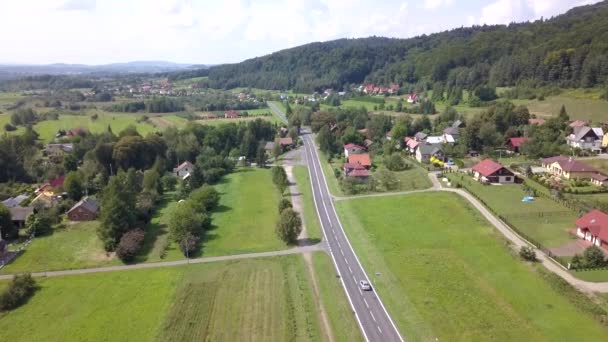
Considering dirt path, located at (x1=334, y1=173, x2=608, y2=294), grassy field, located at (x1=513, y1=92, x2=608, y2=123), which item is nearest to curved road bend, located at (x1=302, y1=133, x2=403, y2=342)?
dirt path, located at (x1=334, y1=173, x2=608, y2=294)

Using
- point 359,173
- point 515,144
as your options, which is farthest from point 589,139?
point 359,173

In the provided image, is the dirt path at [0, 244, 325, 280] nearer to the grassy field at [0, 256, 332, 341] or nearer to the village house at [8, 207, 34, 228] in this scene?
the grassy field at [0, 256, 332, 341]

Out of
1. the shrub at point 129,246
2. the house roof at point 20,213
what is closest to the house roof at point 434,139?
the shrub at point 129,246

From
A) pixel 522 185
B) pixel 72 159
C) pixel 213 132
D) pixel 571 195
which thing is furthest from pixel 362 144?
pixel 72 159

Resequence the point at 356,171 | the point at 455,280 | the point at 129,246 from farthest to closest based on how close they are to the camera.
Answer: the point at 356,171 < the point at 129,246 < the point at 455,280

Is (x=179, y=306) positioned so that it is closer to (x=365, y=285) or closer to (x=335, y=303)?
(x=335, y=303)

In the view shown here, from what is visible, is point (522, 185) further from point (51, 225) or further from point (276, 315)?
point (51, 225)
